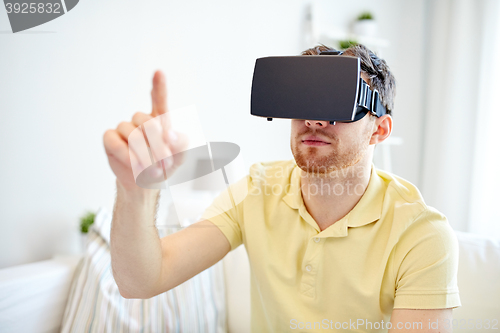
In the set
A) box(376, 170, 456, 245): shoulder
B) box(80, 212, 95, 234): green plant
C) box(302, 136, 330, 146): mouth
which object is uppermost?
box(302, 136, 330, 146): mouth

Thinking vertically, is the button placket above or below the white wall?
below

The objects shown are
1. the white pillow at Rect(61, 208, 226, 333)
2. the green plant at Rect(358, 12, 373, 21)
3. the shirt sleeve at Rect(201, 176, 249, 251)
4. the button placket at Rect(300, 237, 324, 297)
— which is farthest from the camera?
the green plant at Rect(358, 12, 373, 21)

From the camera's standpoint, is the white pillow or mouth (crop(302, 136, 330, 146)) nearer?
mouth (crop(302, 136, 330, 146))

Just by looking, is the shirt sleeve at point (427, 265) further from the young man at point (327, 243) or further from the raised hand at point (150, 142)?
the raised hand at point (150, 142)

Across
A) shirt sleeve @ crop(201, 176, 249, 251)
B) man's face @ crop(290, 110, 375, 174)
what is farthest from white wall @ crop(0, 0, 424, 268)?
man's face @ crop(290, 110, 375, 174)

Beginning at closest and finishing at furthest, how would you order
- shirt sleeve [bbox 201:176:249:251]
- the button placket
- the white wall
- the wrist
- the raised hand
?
the raised hand → the wrist → the button placket → shirt sleeve [bbox 201:176:249:251] → the white wall

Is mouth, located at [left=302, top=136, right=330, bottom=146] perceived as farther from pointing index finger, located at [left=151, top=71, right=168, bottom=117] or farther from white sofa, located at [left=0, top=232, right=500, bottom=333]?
white sofa, located at [left=0, top=232, right=500, bottom=333]

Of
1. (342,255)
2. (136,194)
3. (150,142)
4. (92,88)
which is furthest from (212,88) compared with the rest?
(150,142)

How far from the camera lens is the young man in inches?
33.6

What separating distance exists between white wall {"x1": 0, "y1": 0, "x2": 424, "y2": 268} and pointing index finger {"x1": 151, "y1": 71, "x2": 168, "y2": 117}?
103 centimetres

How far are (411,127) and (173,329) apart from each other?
2.32 metres

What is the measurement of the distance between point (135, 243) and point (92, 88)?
97cm

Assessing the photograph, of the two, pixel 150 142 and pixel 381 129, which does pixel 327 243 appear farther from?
pixel 150 142

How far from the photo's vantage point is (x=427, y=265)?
0.87 m
